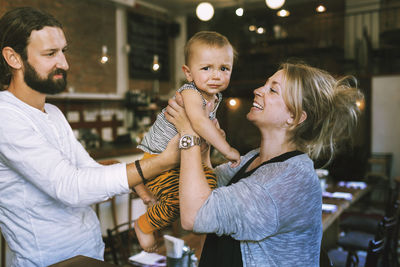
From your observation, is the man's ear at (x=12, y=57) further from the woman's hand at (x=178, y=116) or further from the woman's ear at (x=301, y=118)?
the woman's ear at (x=301, y=118)

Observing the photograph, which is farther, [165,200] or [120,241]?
[120,241]

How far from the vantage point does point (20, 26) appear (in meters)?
1.43

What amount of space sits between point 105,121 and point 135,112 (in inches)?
25.8

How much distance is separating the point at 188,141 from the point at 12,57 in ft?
2.64

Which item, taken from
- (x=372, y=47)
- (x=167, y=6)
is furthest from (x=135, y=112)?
(x=372, y=47)

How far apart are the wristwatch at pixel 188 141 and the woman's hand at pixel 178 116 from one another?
29mm

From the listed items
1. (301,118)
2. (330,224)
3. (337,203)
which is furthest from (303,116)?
(337,203)

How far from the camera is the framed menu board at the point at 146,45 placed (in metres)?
7.19

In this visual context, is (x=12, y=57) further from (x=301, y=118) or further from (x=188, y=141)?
(x=301, y=118)

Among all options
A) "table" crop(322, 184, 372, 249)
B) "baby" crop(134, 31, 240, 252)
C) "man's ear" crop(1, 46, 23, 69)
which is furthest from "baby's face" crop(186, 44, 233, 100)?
"table" crop(322, 184, 372, 249)

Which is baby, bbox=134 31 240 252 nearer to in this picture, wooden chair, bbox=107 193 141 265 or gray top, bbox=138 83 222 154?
gray top, bbox=138 83 222 154

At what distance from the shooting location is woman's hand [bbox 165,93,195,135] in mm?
1321

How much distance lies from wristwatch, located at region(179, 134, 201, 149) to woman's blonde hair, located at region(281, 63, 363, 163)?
37 cm

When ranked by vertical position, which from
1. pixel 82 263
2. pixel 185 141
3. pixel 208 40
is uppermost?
pixel 208 40
